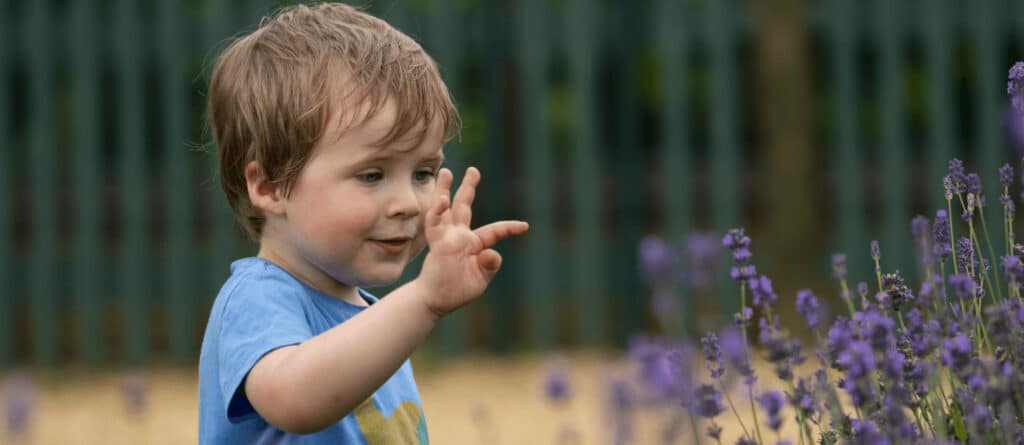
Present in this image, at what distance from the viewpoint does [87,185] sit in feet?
23.4

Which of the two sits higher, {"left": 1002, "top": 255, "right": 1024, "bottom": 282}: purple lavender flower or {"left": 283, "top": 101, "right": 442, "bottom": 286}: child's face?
{"left": 283, "top": 101, "right": 442, "bottom": 286}: child's face

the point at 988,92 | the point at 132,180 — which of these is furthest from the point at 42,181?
the point at 988,92

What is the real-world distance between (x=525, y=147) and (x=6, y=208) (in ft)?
9.29

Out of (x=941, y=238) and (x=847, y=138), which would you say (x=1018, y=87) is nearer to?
(x=941, y=238)

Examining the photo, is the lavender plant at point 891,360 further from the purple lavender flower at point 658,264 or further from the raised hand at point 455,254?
the raised hand at point 455,254

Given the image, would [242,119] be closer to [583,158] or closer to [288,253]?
[288,253]

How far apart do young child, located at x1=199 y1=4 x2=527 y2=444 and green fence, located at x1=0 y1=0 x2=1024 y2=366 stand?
465 centimetres

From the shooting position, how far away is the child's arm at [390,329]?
174 cm

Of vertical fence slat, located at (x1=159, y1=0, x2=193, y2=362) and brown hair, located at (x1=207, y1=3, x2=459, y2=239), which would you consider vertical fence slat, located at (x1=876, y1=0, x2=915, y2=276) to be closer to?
vertical fence slat, located at (x1=159, y1=0, x2=193, y2=362)

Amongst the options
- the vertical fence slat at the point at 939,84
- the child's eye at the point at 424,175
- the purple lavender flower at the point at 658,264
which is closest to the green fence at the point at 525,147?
the vertical fence slat at the point at 939,84

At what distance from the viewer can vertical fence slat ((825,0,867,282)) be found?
6.93 m

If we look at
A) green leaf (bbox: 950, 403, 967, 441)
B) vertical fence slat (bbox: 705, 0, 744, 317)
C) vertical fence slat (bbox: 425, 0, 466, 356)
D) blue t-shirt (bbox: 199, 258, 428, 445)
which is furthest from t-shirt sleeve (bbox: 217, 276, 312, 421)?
vertical fence slat (bbox: 705, 0, 744, 317)

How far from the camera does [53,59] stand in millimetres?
7227

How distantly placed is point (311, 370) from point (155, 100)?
19.7ft
